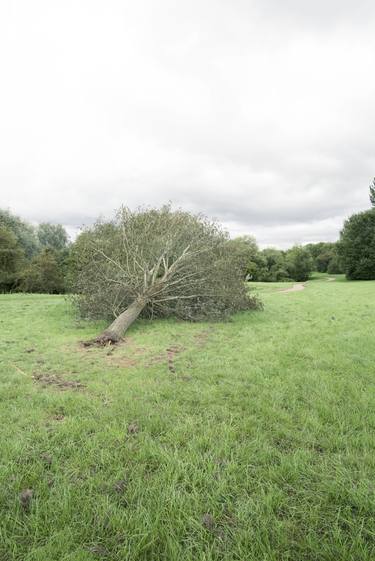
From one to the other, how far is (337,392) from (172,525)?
9.15 feet

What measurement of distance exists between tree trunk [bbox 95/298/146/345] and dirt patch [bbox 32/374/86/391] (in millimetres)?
2019

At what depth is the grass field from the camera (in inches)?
65.3

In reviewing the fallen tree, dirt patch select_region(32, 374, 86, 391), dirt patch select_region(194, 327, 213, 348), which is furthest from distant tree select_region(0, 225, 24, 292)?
dirt patch select_region(32, 374, 86, 391)

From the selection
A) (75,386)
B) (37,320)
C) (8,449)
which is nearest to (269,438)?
(8,449)

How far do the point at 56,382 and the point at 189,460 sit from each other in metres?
2.71

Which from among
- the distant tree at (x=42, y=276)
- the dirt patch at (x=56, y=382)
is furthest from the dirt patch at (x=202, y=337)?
the distant tree at (x=42, y=276)

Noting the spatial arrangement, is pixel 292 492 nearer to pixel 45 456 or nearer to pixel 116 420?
pixel 116 420

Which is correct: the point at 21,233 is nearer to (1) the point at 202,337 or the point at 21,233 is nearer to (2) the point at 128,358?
(1) the point at 202,337

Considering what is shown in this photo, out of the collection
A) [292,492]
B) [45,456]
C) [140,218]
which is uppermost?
[140,218]

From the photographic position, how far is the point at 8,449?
95.7 inches

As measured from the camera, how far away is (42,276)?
26.3 m

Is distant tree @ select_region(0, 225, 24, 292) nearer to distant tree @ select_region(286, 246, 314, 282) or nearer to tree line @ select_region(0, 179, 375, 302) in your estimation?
tree line @ select_region(0, 179, 375, 302)

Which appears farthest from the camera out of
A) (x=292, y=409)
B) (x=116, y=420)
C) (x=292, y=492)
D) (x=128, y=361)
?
(x=128, y=361)

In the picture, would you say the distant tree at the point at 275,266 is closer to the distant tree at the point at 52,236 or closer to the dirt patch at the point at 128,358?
the distant tree at the point at 52,236
